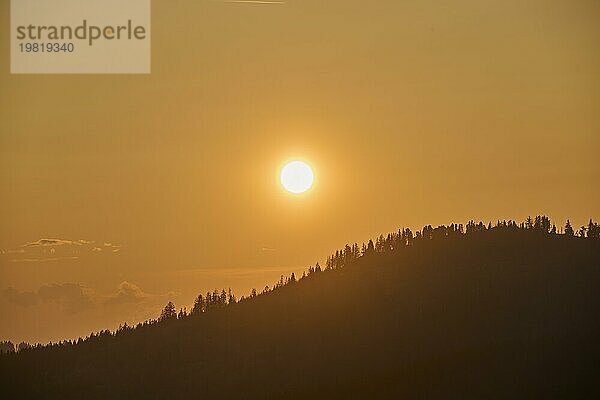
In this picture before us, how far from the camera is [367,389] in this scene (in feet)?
170

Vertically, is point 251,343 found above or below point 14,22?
below

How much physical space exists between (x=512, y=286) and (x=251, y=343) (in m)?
20.3

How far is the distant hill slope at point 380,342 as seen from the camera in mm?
→ 54438

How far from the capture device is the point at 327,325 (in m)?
64.8

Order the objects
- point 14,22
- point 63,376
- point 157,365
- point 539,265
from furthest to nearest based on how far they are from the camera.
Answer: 1. point 539,265
2. point 157,365
3. point 63,376
4. point 14,22

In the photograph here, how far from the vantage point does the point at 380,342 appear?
61812mm

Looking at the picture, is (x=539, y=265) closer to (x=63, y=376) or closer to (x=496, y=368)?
(x=496, y=368)

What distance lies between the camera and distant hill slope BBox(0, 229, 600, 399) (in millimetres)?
54438

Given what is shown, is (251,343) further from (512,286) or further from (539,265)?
(539,265)

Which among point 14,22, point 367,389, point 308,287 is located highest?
point 14,22

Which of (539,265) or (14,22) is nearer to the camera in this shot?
(14,22)

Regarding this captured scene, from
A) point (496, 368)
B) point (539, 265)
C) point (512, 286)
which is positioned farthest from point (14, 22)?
point (539, 265)

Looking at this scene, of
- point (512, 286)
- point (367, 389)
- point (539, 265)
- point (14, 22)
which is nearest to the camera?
point (14, 22)

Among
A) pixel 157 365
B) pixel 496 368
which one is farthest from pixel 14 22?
pixel 496 368
